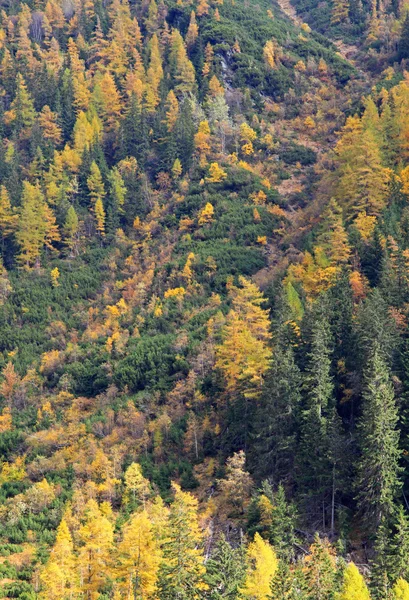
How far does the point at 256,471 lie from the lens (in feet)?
160

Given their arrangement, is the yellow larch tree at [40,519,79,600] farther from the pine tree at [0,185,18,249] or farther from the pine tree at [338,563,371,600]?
the pine tree at [0,185,18,249]

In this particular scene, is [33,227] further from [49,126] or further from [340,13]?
[340,13]

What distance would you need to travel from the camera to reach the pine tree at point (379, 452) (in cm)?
4025

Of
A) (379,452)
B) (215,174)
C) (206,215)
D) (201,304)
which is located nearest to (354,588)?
(379,452)

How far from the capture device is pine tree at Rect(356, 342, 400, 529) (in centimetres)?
4025

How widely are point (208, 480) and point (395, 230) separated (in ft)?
81.6

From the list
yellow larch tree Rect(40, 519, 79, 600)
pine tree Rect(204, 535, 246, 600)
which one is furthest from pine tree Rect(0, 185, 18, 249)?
pine tree Rect(204, 535, 246, 600)

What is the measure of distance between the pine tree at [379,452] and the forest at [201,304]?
18 cm

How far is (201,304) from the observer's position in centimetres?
7294

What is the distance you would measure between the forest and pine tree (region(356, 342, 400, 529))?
0.18 meters

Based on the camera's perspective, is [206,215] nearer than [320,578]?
No

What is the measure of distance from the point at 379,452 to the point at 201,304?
34.5 metres

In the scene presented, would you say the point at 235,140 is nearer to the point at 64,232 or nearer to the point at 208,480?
the point at 64,232

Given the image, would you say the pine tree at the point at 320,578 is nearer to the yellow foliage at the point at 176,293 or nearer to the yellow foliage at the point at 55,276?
the yellow foliage at the point at 176,293
